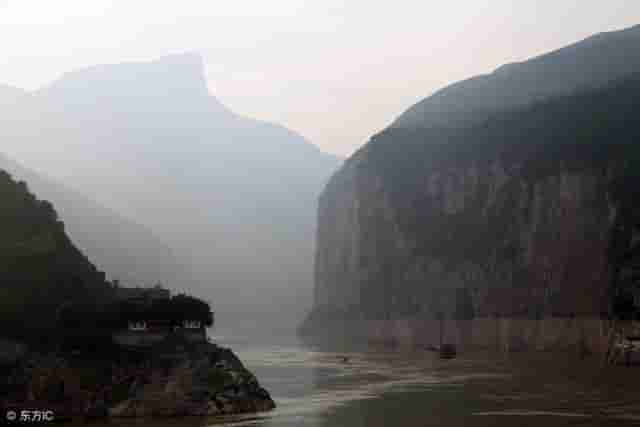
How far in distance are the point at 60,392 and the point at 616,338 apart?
10727cm

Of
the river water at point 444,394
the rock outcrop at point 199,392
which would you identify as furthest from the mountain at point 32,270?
the river water at point 444,394

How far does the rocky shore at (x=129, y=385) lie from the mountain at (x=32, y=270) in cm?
725

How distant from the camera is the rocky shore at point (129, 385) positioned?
6530 cm

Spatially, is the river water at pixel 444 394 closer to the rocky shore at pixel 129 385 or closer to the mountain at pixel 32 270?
the rocky shore at pixel 129 385

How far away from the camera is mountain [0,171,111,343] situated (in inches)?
3004

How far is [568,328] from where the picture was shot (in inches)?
7008

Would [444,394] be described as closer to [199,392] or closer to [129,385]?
[199,392]

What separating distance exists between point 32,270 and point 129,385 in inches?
773

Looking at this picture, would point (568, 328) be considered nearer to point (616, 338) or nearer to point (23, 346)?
point (616, 338)

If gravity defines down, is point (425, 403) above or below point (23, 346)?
below

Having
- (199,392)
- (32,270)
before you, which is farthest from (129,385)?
(32,270)

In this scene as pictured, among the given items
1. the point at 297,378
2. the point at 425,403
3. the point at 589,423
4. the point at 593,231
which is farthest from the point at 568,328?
the point at 589,423

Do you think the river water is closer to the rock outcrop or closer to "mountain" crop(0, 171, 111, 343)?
the rock outcrop

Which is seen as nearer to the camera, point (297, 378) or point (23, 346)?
point (23, 346)
